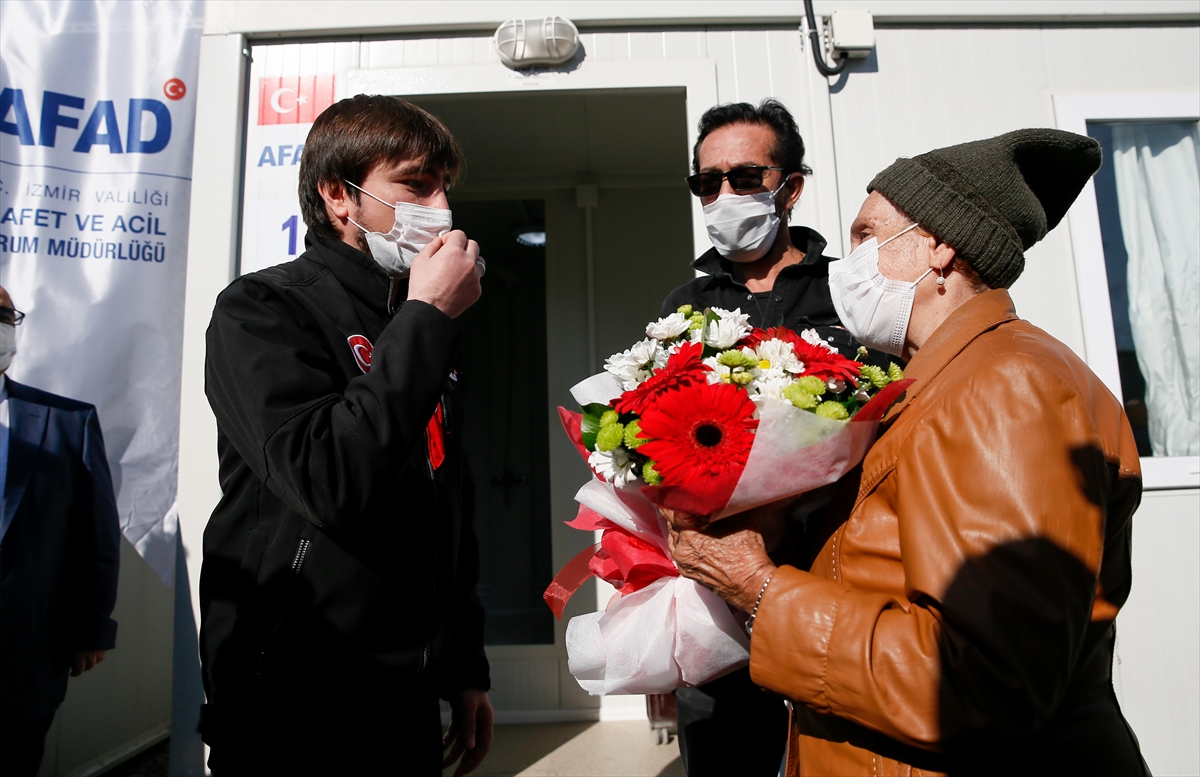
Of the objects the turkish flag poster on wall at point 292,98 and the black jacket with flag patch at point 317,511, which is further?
the turkish flag poster on wall at point 292,98

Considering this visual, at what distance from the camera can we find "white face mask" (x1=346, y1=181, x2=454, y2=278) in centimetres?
170

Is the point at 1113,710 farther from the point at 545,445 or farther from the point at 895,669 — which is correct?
the point at 545,445

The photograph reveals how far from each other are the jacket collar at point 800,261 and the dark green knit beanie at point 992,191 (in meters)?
0.84

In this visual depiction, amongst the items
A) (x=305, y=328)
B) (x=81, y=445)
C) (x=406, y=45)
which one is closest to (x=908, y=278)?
(x=305, y=328)

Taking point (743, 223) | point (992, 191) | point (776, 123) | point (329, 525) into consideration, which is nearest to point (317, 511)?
point (329, 525)

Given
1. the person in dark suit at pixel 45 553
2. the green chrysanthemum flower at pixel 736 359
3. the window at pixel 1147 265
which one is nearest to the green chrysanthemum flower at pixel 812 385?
the green chrysanthemum flower at pixel 736 359

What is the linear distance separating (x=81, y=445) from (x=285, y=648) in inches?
93.5

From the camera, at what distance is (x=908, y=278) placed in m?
1.41

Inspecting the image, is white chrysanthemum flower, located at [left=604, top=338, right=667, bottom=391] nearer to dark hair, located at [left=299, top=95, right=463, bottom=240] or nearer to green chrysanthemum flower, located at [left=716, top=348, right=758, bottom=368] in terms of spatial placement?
green chrysanthemum flower, located at [left=716, top=348, right=758, bottom=368]

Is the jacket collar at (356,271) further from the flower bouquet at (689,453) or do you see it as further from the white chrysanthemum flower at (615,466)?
the white chrysanthemum flower at (615,466)

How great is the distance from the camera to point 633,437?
1.19 meters

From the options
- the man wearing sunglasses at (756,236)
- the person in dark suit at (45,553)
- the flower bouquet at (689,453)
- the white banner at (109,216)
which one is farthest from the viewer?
the white banner at (109,216)

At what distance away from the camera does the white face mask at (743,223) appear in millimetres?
2338

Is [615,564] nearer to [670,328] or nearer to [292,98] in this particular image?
[670,328]
